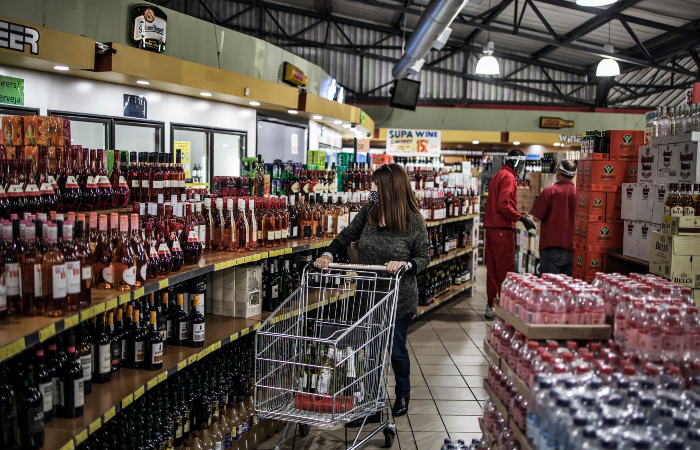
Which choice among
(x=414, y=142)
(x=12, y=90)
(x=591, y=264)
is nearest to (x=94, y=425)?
(x=591, y=264)

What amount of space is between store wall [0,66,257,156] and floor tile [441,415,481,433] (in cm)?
497

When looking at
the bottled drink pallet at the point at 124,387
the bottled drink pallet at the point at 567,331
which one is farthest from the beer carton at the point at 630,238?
the bottled drink pallet at the point at 124,387

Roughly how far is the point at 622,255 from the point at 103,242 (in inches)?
152

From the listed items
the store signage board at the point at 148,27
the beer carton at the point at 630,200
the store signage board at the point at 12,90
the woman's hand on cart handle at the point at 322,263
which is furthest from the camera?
the store signage board at the point at 148,27

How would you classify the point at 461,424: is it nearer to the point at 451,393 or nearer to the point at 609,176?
the point at 451,393

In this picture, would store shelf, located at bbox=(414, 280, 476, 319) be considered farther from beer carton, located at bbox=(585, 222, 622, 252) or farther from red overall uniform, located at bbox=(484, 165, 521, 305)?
beer carton, located at bbox=(585, 222, 622, 252)

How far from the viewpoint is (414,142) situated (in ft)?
40.5

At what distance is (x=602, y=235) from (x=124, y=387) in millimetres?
3868

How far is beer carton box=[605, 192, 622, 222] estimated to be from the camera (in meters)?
4.74

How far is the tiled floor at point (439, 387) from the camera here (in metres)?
3.83

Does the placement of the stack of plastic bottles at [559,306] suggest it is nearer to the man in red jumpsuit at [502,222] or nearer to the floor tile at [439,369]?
the floor tile at [439,369]

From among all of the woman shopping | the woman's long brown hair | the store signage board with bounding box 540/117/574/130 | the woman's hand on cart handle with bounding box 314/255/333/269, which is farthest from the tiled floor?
the store signage board with bounding box 540/117/574/130

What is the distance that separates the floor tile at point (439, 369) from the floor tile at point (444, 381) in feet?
0.33

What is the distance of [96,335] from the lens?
9.09 feet
